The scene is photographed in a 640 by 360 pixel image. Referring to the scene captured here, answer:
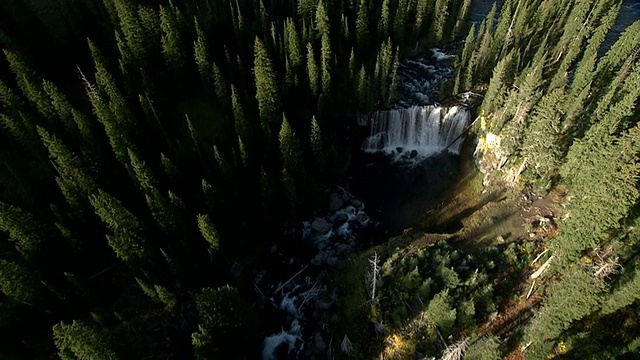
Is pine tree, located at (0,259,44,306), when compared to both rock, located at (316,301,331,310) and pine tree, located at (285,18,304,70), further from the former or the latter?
pine tree, located at (285,18,304,70)

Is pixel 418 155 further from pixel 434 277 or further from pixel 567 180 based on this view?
pixel 434 277

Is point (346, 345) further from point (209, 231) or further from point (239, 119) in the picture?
point (239, 119)

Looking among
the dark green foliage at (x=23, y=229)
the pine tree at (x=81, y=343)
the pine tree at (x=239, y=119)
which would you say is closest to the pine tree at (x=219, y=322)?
the pine tree at (x=81, y=343)

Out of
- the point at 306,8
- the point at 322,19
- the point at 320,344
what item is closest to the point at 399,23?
the point at 322,19

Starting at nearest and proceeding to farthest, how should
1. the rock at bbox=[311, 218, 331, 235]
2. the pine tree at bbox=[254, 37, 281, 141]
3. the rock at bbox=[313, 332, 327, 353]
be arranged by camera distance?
the rock at bbox=[313, 332, 327, 353]
the pine tree at bbox=[254, 37, 281, 141]
the rock at bbox=[311, 218, 331, 235]

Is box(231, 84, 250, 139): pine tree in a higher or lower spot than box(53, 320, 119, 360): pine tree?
higher

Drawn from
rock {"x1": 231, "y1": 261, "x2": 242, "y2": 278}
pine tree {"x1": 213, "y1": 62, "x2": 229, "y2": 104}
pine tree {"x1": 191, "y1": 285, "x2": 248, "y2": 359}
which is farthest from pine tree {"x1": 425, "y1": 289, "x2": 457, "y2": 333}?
pine tree {"x1": 213, "y1": 62, "x2": 229, "y2": 104}

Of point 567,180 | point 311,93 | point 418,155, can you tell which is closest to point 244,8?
point 311,93
